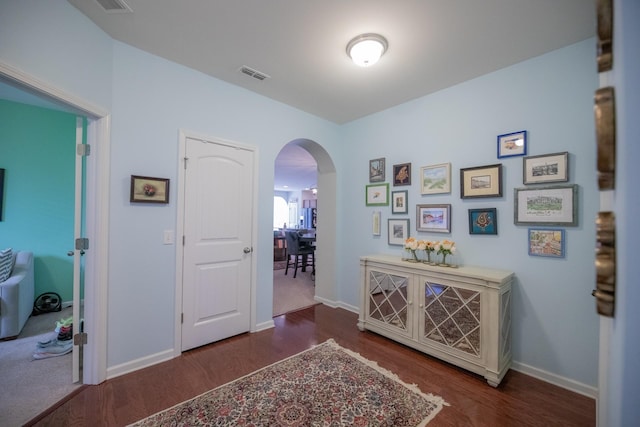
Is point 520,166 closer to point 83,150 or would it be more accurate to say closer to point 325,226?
point 325,226

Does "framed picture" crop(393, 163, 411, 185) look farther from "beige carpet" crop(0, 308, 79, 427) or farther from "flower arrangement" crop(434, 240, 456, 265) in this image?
"beige carpet" crop(0, 308, 79, 427)

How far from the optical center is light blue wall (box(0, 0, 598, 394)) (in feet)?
5.75

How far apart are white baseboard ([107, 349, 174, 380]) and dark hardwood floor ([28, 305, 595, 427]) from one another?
49 millimetres

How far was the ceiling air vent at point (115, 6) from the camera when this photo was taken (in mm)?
1603

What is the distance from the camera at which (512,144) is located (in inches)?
86.7

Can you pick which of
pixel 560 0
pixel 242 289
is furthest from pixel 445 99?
pixel 242 289

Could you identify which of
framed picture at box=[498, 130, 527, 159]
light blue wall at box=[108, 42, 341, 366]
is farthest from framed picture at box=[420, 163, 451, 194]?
light blue wall at box=[108, 42, 341, 366]

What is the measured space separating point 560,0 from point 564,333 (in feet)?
7.56

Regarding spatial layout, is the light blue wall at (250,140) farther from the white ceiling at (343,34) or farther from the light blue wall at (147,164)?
the white ceiling at (343,34)

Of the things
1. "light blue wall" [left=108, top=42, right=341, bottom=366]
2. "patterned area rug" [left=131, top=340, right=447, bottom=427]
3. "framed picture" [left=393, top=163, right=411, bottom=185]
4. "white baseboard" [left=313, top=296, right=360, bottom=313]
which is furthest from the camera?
"white baseboard" [left=313, top=296, right=360, bottom=313]

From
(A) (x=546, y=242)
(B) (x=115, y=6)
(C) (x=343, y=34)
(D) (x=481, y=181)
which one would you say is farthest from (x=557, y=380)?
(B) (x=115, y=6)

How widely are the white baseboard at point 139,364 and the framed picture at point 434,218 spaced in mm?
2765

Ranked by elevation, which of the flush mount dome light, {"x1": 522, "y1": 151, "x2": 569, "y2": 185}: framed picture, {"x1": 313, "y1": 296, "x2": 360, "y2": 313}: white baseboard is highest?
the flush mount dome light

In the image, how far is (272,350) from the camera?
2.41 m
